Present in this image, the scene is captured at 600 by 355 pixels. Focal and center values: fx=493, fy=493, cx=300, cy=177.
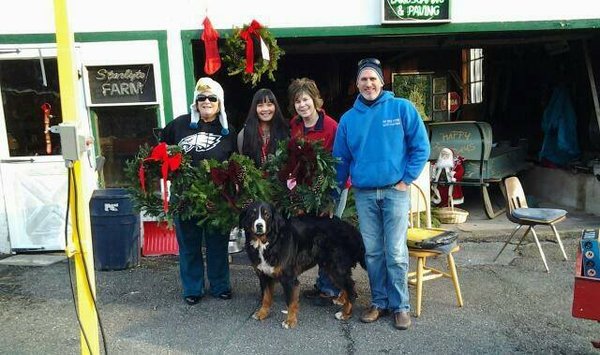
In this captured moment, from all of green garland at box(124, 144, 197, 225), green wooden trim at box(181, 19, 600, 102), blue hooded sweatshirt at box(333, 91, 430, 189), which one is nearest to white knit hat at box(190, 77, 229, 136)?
green garland at box(124, 144, 197, 225)

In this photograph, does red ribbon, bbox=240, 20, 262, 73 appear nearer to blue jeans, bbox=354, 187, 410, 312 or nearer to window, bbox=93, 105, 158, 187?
window, bbox=93, 105, 158, 187

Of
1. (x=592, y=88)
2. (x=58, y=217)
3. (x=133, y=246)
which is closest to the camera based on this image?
(x=133, y=246)

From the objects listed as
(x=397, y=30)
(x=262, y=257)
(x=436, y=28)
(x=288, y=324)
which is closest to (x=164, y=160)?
(x=262, y=257)

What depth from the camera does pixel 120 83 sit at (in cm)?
548

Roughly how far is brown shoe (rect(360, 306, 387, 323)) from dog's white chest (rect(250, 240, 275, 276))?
824 mm

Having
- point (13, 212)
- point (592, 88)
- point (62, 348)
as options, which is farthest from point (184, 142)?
point (592, 88)

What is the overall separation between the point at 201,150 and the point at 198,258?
947 mm

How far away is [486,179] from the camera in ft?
23.2

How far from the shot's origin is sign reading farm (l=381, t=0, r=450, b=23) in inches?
215

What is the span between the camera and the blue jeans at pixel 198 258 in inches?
163

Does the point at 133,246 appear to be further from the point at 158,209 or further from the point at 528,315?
the point at 528,315

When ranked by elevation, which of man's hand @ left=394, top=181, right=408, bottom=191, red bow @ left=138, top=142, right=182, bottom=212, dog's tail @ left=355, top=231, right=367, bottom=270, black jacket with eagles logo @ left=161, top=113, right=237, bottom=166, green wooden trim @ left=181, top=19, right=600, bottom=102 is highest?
green wooden trim @ left=181, top=19, right=600, bottom=102

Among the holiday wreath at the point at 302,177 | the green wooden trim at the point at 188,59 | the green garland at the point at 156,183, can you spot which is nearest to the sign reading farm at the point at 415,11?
the green wooden trim at the point at 188,59

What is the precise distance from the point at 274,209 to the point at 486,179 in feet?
14.5
